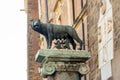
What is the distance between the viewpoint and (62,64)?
34.0 feet

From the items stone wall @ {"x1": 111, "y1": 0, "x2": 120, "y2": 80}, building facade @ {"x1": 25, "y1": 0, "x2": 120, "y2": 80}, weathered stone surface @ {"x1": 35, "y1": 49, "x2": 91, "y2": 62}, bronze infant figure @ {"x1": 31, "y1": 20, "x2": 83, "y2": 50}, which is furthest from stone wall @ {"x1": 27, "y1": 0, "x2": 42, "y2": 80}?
weathered stone surface @ {"x1": 35, "y1": 49, "x2": 91, "y2": 62}

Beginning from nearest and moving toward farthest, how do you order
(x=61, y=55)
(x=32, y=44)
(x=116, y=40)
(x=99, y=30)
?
(x=61, y=55)
(x=116, y=40)
(x=99, y=30)
(x=32, y=44)

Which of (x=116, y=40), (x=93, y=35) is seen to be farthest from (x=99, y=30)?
(x=116, y=40)

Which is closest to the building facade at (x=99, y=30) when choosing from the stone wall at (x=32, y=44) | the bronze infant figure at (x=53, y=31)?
the bronze infant figure at (x=53, y=31)

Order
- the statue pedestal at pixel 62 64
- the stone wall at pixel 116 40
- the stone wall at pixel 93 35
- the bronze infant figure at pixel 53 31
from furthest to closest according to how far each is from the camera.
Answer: the stone wall at pixel 93 35 → the stone wall at pixel 116 40 → the bronze infant figure at pixel 53 31 → the statue pedestal at pixel 62 64

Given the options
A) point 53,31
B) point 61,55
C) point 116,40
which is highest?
point 53,31

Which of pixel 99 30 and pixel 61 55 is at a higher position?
pixel 99 30

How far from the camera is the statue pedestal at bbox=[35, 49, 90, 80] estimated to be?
10.3m

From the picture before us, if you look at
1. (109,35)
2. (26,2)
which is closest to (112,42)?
(109,35)

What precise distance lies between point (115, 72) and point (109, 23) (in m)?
1.11

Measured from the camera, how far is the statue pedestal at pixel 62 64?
405 inches

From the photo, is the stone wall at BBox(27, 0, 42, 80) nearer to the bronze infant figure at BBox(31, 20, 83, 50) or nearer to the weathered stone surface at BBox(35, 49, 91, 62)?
the bronze infant figure at BBox(31, 20, 83, 50)

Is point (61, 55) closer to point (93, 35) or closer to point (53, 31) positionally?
point (53, 31)

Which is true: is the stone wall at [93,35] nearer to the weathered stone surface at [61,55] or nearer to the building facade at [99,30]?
the building facade at [99,30]
